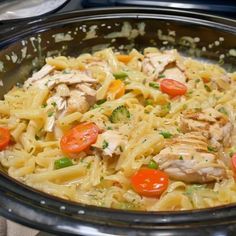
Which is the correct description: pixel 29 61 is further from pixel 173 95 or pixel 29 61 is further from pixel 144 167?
pixel 144 167

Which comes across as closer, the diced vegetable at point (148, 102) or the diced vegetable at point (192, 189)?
the diced vegetable at point (192, 189)

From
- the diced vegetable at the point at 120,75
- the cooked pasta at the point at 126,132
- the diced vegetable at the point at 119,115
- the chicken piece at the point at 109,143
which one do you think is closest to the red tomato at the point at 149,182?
the cooked pasta at the point at 126,132

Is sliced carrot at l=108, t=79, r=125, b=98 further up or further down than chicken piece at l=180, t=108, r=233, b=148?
further up

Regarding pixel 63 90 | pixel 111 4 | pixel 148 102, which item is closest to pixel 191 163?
pixel 148 102

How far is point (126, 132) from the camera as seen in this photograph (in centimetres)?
178

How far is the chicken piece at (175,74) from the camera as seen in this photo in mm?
2231

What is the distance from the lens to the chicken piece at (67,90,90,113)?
1.92 m

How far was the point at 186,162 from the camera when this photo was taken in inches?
61.1

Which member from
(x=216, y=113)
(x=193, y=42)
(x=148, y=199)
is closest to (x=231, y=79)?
(x=193, y=42)

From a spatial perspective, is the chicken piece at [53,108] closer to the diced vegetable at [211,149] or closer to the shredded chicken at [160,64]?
the shredded chicken at [160,64]

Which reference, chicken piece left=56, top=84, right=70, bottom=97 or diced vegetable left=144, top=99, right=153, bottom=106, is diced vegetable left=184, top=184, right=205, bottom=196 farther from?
chicken piece left=56, top=84, right=70, bottom=97

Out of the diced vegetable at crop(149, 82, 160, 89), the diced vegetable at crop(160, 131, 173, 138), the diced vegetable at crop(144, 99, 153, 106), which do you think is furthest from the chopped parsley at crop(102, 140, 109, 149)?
the diced vegetable at crop(149, 82, 160, 89)

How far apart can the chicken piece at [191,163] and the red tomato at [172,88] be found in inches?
21.1

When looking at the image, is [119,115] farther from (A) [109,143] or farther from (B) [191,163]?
(B) [191,163]
